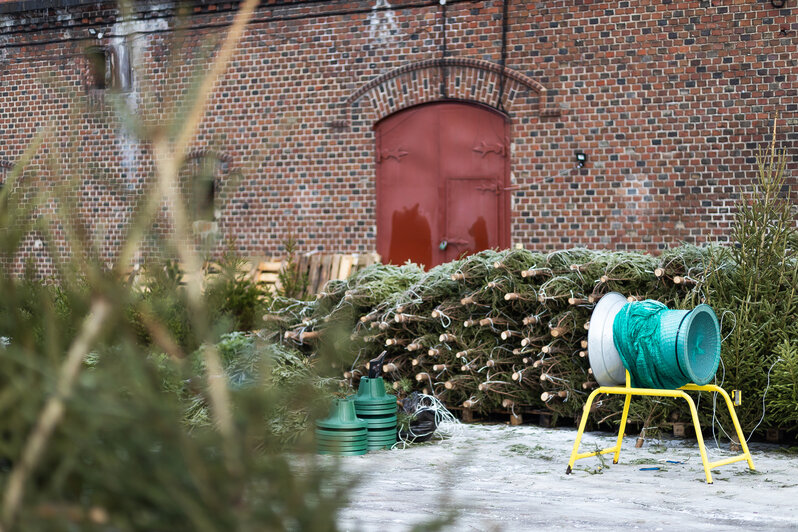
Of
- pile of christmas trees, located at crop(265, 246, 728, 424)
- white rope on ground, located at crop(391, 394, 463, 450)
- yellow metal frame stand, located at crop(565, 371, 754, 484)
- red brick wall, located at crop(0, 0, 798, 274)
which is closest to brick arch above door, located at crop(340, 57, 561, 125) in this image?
red brick wall, located at crop(0, 0, 798, 274)

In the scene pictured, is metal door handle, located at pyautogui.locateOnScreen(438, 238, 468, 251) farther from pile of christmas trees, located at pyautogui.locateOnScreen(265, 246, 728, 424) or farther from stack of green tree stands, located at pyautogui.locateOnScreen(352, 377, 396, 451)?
stack of green tree stands, located at pyautogui.locateOnScreen(352, 377, 396, 451)

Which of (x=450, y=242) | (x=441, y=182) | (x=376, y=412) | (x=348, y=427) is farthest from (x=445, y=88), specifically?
(x=348, y=427)

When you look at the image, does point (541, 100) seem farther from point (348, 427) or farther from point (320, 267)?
point (348, 427)

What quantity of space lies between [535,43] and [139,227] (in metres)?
12.0

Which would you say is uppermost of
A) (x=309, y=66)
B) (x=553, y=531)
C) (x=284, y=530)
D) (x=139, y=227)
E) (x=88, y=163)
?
(x=309, y=66)

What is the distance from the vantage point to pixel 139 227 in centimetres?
150

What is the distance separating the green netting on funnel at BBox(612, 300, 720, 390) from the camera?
5.96 metres

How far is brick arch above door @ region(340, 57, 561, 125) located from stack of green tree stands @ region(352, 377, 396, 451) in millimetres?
6696

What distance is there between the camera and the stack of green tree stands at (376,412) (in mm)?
7246

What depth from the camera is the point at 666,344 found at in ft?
19.6

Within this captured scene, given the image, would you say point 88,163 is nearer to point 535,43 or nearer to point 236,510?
point 236,510

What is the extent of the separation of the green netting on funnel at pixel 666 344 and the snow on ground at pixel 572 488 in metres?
0.71

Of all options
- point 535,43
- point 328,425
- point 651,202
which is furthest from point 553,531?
point 535,43

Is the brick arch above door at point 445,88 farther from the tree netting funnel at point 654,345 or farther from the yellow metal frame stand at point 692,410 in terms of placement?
the yellow metal frame stand at point 692,410
